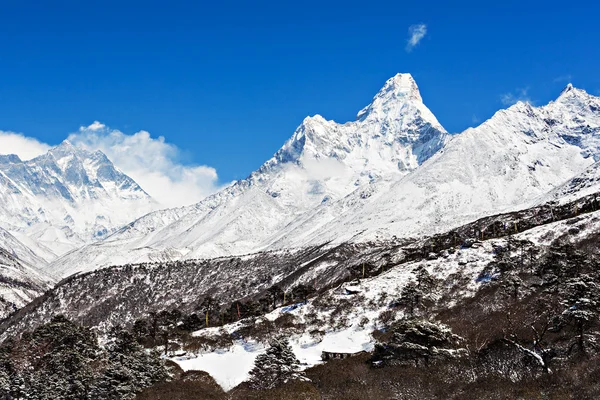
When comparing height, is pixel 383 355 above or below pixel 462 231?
below

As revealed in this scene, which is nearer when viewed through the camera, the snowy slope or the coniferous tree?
the coniferous tree

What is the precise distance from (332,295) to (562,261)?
33.1 m

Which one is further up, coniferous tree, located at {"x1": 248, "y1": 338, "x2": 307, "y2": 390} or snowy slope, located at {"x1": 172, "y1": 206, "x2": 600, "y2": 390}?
snowy slope, located at {"x1": 172, "y1": 206, "x2": 600, "y2": 390}

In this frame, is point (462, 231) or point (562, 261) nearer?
point (562, 261)

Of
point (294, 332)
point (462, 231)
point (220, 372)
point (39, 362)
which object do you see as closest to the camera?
point (220, 372)

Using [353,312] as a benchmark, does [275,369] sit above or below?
below

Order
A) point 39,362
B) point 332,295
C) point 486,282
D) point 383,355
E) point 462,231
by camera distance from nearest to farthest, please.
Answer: point 383,355, point 39,362, point 486,282, point 332,295, point 462,231

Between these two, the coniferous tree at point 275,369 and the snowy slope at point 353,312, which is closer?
the coniferous tree at point 275,369

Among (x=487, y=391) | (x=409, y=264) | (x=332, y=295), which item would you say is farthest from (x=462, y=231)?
(x=487, y=391)

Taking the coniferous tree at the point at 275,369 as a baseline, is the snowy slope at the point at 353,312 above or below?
above

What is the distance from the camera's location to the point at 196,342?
72.4 meters

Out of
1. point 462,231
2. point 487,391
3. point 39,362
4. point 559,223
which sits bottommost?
point 487,391

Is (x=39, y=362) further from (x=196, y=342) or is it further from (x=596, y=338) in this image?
(x=596, y=338)

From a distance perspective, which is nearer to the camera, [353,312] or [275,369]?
[275,369]
